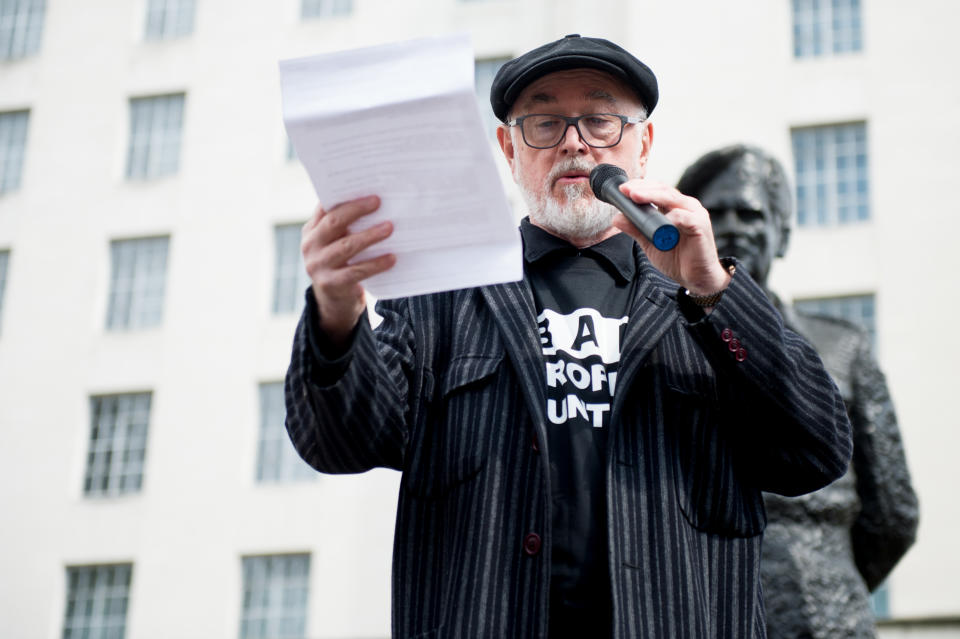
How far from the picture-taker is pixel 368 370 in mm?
2688

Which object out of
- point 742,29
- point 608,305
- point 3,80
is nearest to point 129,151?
point 3,80

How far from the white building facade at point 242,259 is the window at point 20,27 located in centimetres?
6

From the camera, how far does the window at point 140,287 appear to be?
24766 millimetres

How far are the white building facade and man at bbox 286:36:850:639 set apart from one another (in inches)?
626

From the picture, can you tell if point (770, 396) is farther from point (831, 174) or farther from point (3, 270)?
point (3, 270)

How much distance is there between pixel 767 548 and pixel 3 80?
81.6 ft

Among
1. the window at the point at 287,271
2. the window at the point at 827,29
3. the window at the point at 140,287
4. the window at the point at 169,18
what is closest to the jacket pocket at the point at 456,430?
the window at the point at 827,29

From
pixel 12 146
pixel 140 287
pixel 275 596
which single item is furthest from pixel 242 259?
pixel 12 146

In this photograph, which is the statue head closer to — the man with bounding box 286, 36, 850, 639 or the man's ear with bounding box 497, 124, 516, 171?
the man's ear with bounding box 497, 124, 516, 171

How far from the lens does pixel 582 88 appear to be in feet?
10.4

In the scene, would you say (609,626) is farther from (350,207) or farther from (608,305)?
(350,207)

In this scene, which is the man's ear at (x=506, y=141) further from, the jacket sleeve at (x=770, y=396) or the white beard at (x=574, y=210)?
the jacket sleeve at (x=770, y=396)

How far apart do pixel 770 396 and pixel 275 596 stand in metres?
20.4

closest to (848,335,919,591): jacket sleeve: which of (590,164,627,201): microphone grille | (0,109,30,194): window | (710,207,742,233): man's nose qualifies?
(710,207,742,233): man's nose
